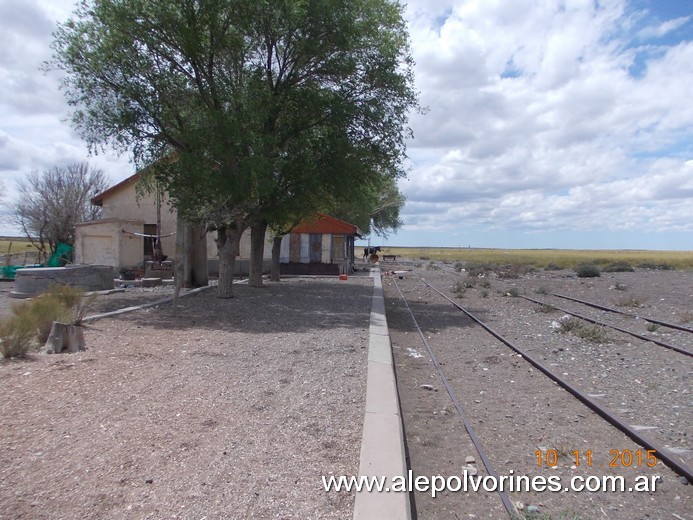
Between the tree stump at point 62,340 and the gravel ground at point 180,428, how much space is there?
0.23m

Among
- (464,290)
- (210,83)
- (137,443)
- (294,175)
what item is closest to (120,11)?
(210,83)

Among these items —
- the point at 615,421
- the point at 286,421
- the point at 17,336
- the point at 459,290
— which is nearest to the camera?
the point at 286,421

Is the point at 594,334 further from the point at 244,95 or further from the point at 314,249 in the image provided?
the point at 314,249

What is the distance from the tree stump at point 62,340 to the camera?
9.09m

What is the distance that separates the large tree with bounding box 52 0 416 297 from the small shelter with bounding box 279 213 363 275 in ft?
58.5

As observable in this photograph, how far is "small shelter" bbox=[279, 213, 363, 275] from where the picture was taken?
125ft

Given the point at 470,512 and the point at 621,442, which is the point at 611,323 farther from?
the point at 470,512

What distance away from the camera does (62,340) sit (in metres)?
9.15

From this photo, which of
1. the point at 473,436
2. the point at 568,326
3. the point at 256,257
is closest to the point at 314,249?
the point at 256,257

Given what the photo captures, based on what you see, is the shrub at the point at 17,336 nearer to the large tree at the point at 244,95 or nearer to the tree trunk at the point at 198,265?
the large tree at the point at 244,95

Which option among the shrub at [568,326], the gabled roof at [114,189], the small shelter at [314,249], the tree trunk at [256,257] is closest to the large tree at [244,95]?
the tree trunk at [256,257]

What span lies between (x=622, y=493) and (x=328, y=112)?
15161 mm

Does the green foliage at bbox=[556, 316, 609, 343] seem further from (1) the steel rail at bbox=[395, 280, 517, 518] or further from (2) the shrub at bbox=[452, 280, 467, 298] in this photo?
(2) the shrub at bbox=[452, 280, 467, 298]

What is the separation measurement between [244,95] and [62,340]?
9660 mm
